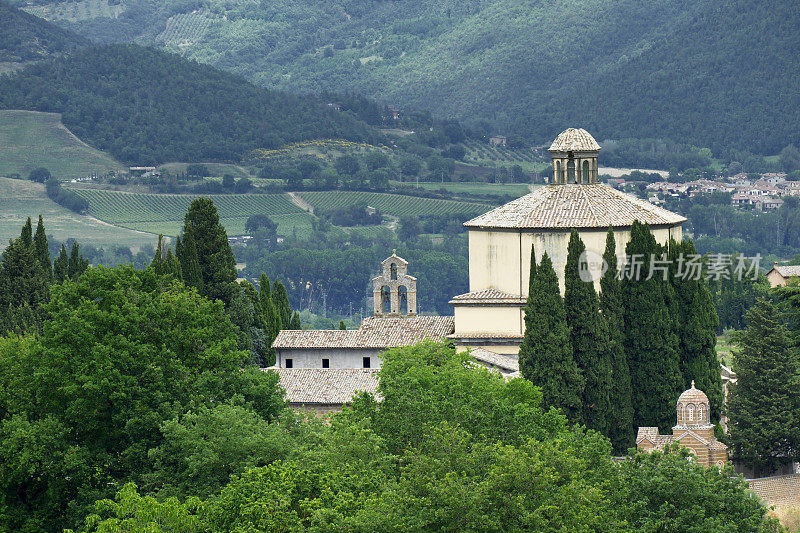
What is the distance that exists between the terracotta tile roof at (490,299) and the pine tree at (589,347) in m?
5.30

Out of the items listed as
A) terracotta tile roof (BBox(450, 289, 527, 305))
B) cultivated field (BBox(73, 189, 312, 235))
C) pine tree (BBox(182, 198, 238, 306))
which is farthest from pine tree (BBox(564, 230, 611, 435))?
cultivated field (BBox(73, 189, 312, 235))

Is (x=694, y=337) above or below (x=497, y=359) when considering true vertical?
above

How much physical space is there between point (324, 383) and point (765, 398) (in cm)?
1312

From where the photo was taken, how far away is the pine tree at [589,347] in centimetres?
3991

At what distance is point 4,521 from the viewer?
96.7 ft

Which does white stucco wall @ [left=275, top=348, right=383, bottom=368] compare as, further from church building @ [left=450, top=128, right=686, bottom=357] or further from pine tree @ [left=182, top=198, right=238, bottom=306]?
pine tree @ [left=182, top=198, right=238, bottom=306]

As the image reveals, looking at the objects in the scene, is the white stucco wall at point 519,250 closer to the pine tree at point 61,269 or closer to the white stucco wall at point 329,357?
the white stucco wall at point 329,357

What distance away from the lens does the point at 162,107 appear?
188 metres

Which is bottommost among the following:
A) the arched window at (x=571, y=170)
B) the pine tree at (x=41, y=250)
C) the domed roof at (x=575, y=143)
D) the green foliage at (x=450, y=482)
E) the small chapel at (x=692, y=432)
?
the small chapel at (x=692, y=432)

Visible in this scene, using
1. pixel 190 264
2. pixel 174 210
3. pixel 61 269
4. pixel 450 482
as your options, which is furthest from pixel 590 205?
pixel 174 210

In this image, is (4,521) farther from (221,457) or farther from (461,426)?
(461,426)

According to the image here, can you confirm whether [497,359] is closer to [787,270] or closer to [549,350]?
[549,350]

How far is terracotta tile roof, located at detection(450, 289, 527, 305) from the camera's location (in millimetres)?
45625

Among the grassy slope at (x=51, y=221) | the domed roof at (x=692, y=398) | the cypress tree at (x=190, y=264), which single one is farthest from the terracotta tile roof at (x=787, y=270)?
the cypress tree at (x=190, y=264)
